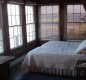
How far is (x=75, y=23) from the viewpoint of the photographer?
7953mm

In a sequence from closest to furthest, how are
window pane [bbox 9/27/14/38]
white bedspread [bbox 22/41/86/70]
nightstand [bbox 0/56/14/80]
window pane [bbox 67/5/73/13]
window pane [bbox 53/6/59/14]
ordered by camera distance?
nightstand [bbox 0/56/14/80] → white bedspread [bbox 22/41/86/70] → window pane [bbox 9/27/14/38] → window pane [bbox 67/5/73/13] → window pane [bbox 53/6/59/14]

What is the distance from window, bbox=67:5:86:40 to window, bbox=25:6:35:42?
58.4 inches

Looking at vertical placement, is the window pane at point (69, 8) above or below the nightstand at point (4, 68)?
above

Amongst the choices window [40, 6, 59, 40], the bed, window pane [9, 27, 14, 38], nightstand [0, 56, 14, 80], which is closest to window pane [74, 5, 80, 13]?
window [40, 6, 59, 40]

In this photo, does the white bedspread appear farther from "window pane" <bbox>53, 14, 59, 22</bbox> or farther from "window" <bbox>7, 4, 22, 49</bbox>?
"window pane" <bbox>53, 14, 59, 22</bbox>

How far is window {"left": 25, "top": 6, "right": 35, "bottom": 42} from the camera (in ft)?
24.8

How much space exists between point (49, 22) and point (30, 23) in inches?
34.9

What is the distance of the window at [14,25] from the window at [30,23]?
0.70 meters

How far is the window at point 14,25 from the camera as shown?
6273 mm

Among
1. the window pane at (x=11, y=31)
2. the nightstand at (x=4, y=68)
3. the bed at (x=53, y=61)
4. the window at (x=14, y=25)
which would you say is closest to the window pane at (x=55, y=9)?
the window at (x=14, y=25)

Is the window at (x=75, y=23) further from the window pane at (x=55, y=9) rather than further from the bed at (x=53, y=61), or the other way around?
the bed at (x=53, y=61)

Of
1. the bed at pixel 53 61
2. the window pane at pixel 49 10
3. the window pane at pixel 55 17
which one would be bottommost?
the bed at pixel 53 61

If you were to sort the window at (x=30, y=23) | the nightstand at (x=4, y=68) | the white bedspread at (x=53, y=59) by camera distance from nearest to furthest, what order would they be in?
the nightstand at (x=4, y=68), the white bedspread at (x=53, y=59), the window at (x=30, y=23)

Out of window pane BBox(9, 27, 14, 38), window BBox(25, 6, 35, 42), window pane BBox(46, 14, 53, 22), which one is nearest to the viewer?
window pane BBox(9, 27, 14, 38)
